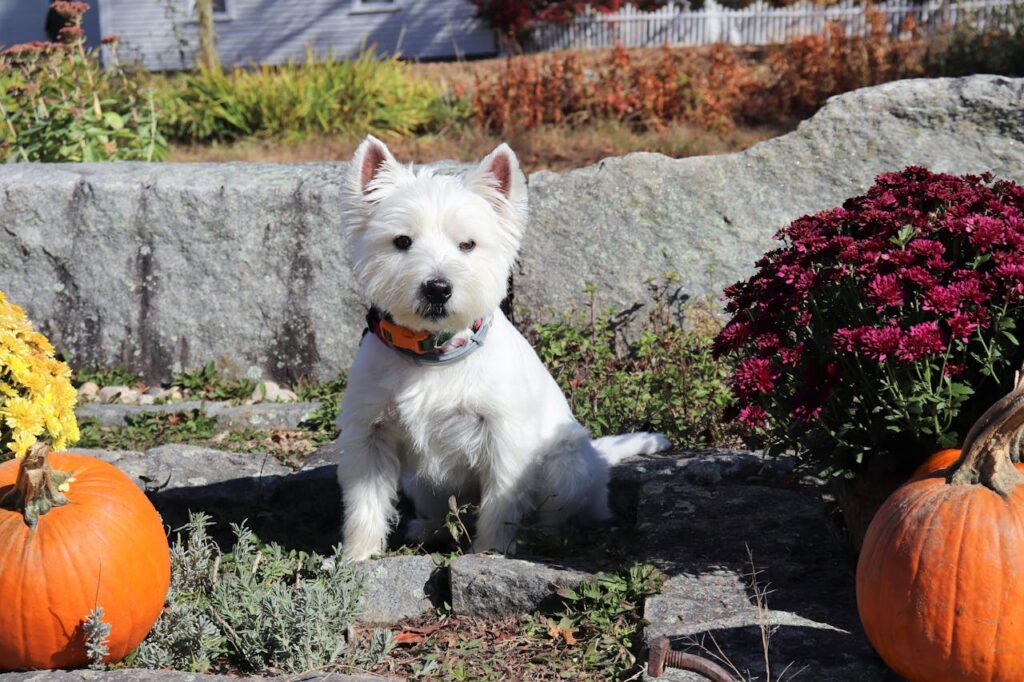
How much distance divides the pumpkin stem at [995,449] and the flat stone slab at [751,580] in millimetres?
655

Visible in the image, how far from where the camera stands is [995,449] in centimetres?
297

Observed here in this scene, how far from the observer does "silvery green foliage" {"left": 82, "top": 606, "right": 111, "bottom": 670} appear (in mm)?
3254

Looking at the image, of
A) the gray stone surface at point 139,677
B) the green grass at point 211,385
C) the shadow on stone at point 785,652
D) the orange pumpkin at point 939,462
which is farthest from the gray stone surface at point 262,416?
the orange pumpkin at point 939,462

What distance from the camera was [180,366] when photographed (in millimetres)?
6781

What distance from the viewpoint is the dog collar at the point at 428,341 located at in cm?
402

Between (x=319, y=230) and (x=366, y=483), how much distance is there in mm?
2693

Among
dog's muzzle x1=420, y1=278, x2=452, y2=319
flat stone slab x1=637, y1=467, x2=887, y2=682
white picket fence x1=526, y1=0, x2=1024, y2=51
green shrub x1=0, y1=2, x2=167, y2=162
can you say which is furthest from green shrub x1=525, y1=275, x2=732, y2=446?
white picket fence x1=526, y1=0, x2=1024, y2=51

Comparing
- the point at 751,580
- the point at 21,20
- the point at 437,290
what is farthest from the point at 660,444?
the point at 21,20

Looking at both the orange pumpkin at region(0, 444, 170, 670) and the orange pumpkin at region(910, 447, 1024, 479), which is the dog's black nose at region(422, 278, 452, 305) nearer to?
the orange pumpkin at region(0, 444, 170, 670)

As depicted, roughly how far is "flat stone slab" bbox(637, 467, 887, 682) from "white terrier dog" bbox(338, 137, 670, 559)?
1.63 feet

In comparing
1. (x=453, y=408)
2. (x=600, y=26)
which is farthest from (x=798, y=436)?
(x=600, y=26)

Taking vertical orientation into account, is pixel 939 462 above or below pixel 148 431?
above

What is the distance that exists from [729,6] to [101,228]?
17.0 metres

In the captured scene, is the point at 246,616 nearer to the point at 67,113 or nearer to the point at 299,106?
the point at 67,113
